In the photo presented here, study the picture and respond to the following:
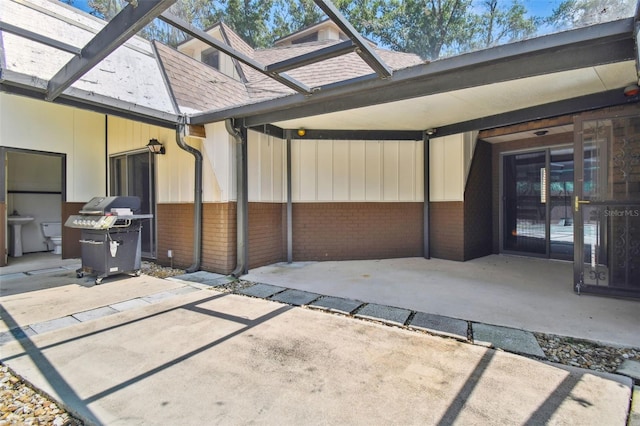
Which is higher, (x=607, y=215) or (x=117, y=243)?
(x=607, y=215)

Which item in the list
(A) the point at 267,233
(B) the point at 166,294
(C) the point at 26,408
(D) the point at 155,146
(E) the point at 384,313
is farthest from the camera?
(A) the point at 267,233

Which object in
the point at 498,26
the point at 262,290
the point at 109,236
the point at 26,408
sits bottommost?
the point at 26,408

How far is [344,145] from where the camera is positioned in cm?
655

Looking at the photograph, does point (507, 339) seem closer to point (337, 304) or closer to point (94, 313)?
point (337, 304)

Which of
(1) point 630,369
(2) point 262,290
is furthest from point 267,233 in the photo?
(1) point 630,369

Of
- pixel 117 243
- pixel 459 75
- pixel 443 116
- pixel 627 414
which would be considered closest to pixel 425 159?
pixel 443 116

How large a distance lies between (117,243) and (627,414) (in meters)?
5.88

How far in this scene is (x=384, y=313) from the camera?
11.6 ft

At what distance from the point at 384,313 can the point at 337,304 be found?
0.60 metres

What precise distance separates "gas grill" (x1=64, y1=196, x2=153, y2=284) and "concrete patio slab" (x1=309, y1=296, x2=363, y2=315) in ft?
10.7

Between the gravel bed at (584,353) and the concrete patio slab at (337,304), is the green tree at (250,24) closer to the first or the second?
the concrete patio slab at (337,304)

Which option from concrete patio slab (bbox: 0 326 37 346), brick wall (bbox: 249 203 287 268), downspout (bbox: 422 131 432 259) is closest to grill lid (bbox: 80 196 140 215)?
brick wall (bbox: 249 203 287 268)

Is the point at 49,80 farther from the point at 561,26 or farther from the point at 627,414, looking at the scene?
the point at 627,414

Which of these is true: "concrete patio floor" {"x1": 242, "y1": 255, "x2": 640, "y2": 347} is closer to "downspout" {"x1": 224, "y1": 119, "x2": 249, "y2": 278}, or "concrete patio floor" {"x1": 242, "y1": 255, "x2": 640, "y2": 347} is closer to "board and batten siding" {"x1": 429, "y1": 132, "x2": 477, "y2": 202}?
"downspout" {"x1": 224, "y1": 119, "x2": 249, "y2": 278}
